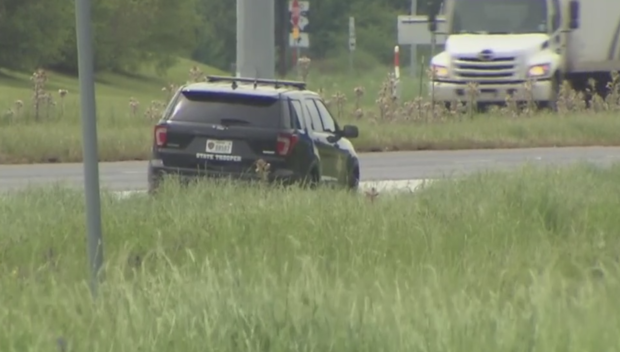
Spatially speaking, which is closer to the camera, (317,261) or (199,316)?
(199,316)

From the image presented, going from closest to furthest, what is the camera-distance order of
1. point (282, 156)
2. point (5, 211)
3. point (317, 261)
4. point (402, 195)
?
1. point (317, 261)
2. point (5, 211)
3. point (402, 195)
4. point (282, 156)

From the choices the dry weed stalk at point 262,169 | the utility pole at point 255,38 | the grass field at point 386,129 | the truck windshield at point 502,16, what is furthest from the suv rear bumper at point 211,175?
the truck windshield at point 502,16

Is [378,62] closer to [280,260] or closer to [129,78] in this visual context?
[129,78]

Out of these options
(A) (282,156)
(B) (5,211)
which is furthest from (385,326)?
(A) (282,156)

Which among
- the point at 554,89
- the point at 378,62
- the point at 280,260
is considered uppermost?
the point at 280,260

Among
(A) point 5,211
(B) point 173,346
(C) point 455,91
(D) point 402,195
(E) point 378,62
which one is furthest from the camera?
(E) point 378,62

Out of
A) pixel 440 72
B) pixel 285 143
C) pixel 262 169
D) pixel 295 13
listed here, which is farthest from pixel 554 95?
pixel 262 169

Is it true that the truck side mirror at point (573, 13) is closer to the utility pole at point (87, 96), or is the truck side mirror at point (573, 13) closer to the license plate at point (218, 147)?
the license plate at point (218, 147)

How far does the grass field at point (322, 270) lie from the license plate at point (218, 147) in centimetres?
194

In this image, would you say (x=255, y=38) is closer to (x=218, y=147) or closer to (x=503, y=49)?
(x=218, y=147)

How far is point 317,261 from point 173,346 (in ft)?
7.90

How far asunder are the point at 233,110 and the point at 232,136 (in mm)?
335

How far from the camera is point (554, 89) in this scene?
104 ft

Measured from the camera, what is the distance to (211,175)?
48.8 ft
